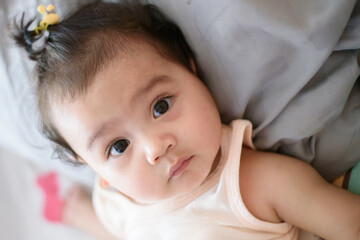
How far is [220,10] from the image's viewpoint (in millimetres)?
711

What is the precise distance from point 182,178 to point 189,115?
0.13 metres

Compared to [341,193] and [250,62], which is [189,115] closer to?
[250,62]

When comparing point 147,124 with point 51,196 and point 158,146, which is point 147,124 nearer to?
point 158,146

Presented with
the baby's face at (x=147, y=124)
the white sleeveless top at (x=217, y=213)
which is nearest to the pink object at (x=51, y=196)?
the white sleeveless top at (x=217, y=213)

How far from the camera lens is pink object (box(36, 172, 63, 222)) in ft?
3.99

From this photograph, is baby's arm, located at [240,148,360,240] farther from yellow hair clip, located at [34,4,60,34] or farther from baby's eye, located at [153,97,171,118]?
yellow hair clip, located at [34,4,60,34]

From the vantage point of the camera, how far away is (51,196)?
124 cm

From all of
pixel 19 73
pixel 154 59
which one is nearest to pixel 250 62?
pixel 154 59

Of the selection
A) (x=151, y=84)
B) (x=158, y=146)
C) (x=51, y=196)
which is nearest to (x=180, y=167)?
(x=158, y=146)

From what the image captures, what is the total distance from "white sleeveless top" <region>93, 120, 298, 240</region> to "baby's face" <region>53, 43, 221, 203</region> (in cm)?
6

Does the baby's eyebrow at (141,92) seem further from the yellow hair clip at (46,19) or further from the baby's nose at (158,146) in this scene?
the yellow hair clip at (46,19)

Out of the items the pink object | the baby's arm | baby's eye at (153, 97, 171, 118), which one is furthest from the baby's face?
the pink object

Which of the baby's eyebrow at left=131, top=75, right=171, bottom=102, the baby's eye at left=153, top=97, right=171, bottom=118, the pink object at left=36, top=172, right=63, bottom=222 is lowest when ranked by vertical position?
the pink object at left=36, top=172, right=63, bottom=222

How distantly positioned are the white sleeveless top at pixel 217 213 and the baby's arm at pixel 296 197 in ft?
0.09
